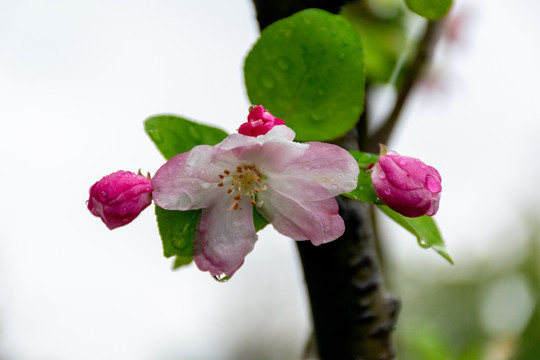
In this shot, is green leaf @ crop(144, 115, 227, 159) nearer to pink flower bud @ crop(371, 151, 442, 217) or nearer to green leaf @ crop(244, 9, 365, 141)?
green leaf @ crop(244, 9, 365, 141)

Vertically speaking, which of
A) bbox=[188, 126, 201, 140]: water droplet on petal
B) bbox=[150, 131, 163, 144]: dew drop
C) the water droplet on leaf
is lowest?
bbox=[188, 126, 201, 140]: water droplet on petal

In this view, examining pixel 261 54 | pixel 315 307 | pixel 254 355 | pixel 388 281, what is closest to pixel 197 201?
pixel 261 54

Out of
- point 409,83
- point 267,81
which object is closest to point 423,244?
point 267,81

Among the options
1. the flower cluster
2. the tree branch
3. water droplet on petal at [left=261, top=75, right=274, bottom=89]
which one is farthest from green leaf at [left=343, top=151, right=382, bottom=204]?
the tree branch

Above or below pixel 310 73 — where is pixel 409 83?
below

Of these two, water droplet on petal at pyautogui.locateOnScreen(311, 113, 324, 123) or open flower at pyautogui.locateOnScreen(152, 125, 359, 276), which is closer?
open flower at pyautogui.locateOnScreen(152, 125, 359, 276)

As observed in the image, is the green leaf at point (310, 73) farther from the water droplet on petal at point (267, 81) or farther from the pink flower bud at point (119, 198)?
the pink flower bud at point (119, 198)

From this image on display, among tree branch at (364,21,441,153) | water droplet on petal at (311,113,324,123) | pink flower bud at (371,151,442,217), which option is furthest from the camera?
tree branch at (364,21,441,153)

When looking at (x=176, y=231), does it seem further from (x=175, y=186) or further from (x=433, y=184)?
(x=433, y=184)
